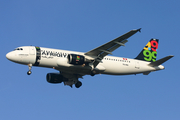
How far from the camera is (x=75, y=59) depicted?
133 ft

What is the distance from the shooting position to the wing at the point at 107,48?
3780 centimetres

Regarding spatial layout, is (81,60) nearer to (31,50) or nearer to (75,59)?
(75,59)

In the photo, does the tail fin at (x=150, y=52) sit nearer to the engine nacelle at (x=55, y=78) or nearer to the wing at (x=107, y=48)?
the wing at (x=107, y=48)

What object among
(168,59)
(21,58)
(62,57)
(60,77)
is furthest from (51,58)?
(168,59)

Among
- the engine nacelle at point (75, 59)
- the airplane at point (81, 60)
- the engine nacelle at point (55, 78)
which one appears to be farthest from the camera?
the engine nacelle at point (55, 78)

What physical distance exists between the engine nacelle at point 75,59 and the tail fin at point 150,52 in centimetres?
1326

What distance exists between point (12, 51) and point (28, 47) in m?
2.42

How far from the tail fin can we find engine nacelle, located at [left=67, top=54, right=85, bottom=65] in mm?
13257

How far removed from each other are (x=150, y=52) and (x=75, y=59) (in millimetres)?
17514

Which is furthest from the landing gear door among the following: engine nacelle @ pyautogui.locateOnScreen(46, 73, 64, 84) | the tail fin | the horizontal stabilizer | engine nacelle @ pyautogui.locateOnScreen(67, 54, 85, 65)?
the horizontal stabilizer

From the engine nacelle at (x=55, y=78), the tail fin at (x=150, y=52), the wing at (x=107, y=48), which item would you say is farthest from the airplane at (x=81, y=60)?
the tail fin at (x=150, y=52)

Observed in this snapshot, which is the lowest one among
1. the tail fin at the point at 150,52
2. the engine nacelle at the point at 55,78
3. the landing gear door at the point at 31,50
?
the engine nacelle at the point at 55,78

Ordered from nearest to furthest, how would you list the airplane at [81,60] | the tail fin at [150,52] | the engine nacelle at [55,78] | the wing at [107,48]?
1. the wing at [107,48]
2. the airplane at [81,60]
3. the engine nacelle at [55,78]
4. the tail fin at [150,52]

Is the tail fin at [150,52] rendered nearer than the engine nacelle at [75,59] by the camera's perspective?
No
